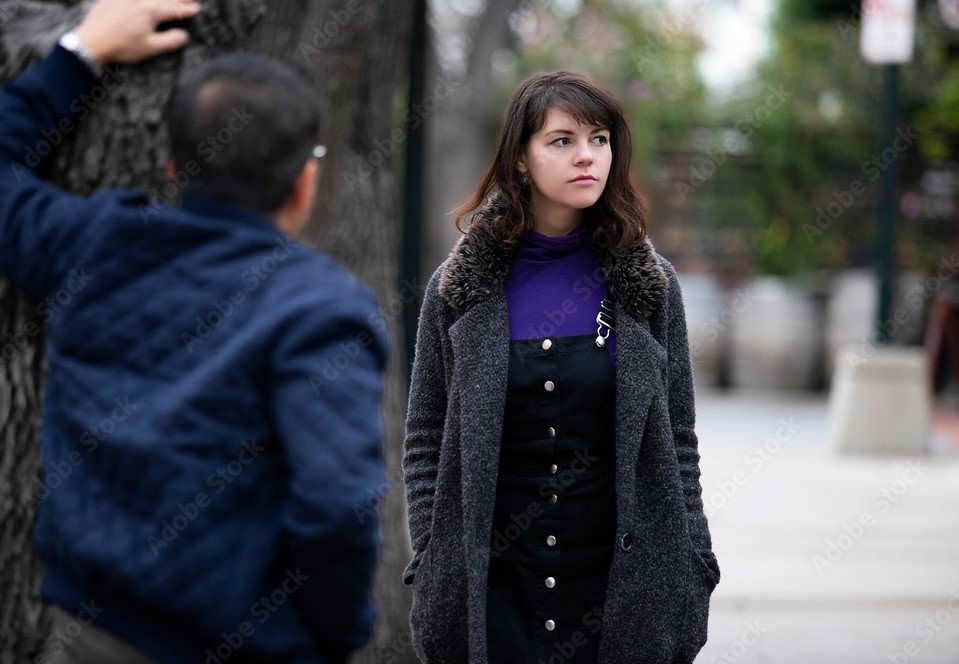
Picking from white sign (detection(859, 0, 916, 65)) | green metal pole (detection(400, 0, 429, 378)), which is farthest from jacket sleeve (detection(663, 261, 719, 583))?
white sign (detection(859, 0, 916, 65))

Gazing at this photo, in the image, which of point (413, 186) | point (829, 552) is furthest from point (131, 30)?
point (829, 552)

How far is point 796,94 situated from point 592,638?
50.0ft

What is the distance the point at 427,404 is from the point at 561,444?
0.36 metres

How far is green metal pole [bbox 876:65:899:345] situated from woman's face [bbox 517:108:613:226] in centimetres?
752

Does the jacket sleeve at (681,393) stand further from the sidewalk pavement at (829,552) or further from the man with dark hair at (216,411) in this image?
the sidewalk pavement at (829,552)

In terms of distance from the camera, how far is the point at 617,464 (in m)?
2.86

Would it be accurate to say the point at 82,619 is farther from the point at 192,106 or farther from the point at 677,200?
the point at 677,200

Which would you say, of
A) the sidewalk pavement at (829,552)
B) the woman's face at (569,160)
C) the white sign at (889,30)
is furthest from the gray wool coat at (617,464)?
the white sign at (889,30)

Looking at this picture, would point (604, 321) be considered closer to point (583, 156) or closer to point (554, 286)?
point (554, 286)

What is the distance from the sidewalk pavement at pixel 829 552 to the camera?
5.60m

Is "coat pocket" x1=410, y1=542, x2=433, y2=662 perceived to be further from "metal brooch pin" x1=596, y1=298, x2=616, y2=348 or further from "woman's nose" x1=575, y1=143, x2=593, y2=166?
"woman's nose" x1=575, y1=143, x2=593, y2=166

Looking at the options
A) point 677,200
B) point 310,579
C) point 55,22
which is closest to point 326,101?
point 55,22

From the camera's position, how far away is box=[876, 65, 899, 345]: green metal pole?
9.95 metres

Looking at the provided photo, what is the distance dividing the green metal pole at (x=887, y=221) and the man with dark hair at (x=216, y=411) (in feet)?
28.1
